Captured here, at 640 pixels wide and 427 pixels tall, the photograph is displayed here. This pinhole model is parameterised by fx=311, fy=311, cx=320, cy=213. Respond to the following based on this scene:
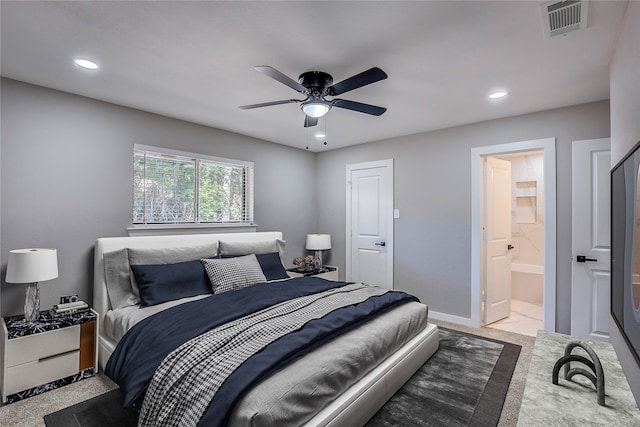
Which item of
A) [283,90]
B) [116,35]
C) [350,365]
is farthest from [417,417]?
[116,35]

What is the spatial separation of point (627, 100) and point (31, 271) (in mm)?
4078

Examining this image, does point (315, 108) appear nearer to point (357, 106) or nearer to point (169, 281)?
point (357, 106)

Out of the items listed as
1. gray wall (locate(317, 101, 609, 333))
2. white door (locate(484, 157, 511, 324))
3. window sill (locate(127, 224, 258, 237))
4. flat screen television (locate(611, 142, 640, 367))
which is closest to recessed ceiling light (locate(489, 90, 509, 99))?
gray wall (locate(317, 101, 609, 333))

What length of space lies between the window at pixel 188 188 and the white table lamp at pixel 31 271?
3.18 ft

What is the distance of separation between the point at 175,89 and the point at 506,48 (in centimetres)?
270

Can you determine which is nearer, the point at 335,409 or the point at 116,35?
the point at 335,409

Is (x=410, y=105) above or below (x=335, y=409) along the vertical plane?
above

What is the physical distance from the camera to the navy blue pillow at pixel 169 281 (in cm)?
275

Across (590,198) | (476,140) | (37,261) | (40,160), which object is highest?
(476,140)

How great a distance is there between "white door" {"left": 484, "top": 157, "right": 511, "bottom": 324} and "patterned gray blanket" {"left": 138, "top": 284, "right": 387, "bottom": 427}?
2.79 meters

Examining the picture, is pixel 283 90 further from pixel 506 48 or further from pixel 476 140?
pixel 476 140

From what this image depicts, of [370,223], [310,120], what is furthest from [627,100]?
[370,223]

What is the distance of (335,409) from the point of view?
169 cm

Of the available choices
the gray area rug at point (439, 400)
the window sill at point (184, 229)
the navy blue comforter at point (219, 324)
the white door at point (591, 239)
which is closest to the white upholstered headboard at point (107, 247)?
the window sill at point (184, 229)
